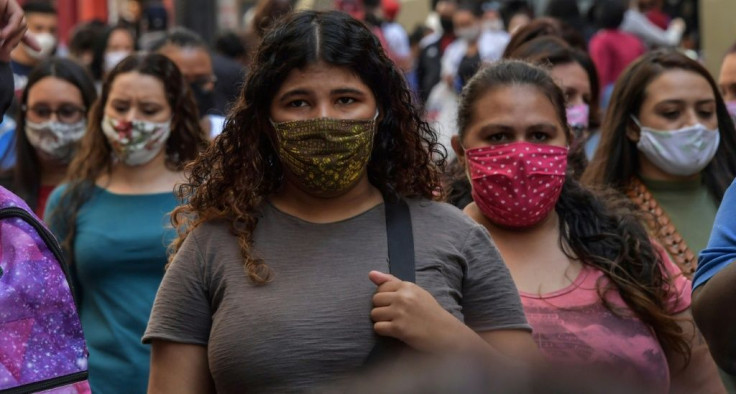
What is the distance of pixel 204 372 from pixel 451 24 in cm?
1132

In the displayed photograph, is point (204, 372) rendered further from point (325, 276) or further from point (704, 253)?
point (704, 253)

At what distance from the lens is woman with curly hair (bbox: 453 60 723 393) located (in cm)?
428

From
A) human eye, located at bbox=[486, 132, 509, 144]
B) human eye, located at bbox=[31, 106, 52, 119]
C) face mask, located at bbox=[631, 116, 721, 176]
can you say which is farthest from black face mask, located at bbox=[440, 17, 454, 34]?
human eye, located at bbox=[486, 132, 509, 144]

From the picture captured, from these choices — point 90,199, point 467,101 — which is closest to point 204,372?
point 467,101

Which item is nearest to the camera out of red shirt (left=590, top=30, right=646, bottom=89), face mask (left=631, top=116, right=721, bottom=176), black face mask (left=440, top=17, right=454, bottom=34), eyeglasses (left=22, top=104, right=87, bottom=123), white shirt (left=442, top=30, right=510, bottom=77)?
face mask (left=631, top=116, right=721, bottom=176)

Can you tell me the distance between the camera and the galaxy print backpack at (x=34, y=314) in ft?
9.33

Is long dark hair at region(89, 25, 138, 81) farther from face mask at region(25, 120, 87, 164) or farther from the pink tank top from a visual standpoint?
the pink tank top

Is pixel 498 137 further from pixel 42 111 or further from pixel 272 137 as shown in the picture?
pixel 42 111

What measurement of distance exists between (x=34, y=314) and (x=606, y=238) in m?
2.23

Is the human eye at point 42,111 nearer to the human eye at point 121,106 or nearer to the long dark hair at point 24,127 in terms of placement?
the long dark hair at point 24,127

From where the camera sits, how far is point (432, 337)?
3.20 m

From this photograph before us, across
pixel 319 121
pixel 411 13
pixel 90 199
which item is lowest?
pixel 411 13

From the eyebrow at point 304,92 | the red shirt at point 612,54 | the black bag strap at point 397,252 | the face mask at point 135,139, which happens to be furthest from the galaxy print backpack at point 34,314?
the red shirt at point 612,54

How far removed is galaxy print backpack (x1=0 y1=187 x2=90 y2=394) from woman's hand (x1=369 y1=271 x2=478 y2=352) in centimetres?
71
